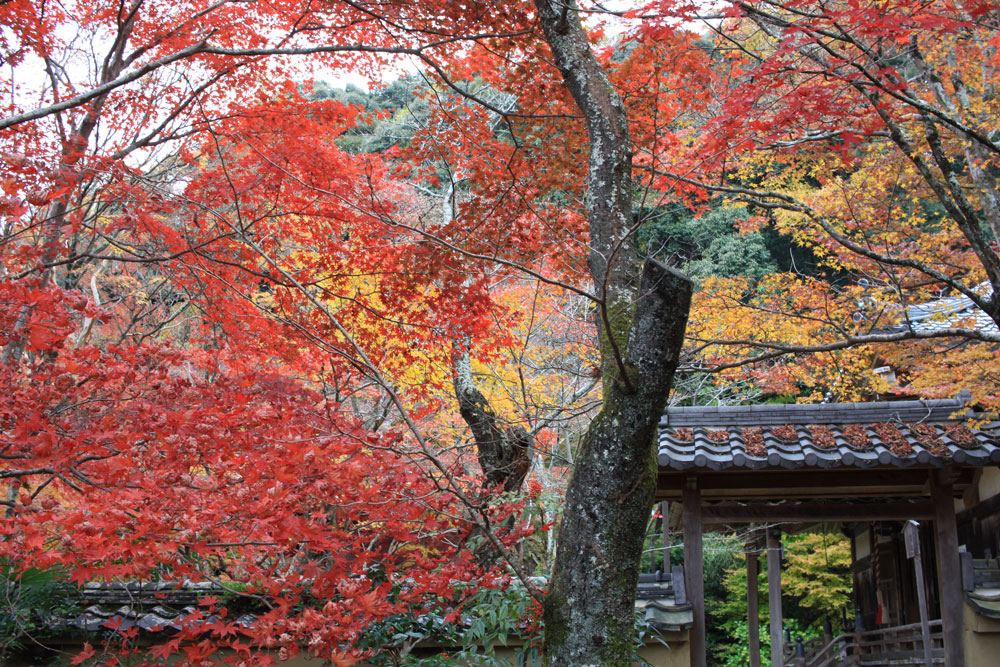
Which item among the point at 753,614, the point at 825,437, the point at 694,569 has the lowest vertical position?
the point at 753,614

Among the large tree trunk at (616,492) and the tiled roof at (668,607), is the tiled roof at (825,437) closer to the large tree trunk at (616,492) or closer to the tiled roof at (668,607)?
the tiled roof at (668,607)

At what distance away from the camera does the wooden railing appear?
9.14 meters

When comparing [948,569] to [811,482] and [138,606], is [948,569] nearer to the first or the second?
[811,482]

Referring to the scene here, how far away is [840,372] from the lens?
13.4m

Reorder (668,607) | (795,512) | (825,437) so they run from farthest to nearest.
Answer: (795,512) < (825,437) < (668,607)

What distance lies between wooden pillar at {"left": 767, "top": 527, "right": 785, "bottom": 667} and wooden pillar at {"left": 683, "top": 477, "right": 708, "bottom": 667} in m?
5.19

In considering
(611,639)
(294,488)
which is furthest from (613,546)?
(294,488)

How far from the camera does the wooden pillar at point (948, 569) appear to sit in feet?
19.2

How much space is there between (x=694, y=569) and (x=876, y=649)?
8.94 m

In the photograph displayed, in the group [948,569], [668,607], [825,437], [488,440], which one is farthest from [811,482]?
→ [488,440]

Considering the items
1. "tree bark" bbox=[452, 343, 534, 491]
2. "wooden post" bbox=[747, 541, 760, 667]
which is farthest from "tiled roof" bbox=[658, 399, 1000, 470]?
"wooden post" bbox=[747, 541, 760, 667]

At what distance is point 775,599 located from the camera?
11141 mm

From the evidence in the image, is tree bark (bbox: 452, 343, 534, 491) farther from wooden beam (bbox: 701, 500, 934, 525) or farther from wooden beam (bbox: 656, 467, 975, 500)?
wooden beam (bbox: 701, 500, 934, 525)

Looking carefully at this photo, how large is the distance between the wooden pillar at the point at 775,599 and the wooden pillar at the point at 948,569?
4.72 metres
